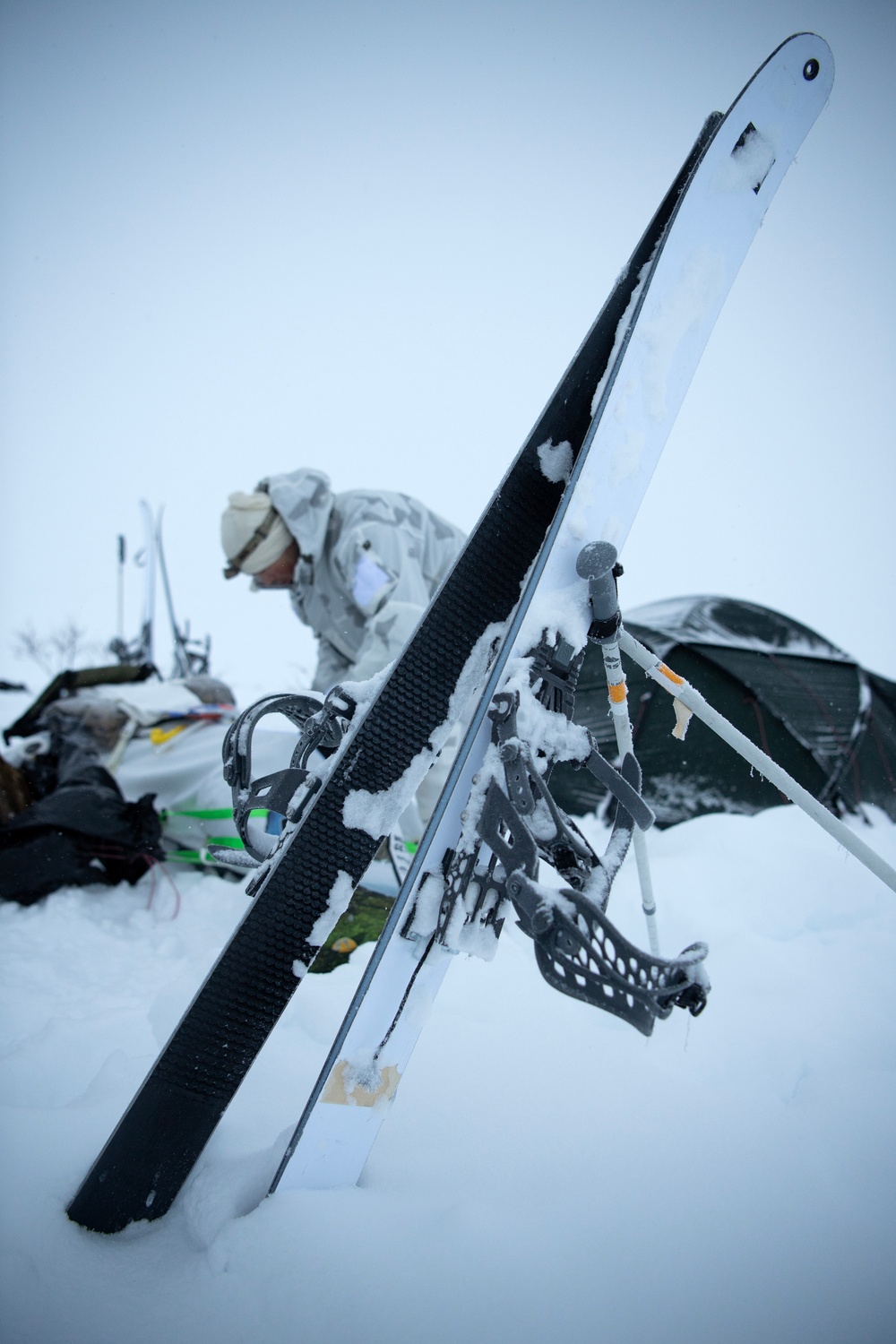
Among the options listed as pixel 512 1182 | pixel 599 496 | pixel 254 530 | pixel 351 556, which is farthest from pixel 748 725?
pixel 512 1182

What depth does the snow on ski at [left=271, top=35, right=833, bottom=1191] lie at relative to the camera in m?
0.97

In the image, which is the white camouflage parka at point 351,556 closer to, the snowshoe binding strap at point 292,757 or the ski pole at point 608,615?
the snowshoe binding strap at point 292,757

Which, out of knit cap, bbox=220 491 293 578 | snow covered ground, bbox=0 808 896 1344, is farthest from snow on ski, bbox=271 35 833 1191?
knit cap, bbox=220 491 293 578

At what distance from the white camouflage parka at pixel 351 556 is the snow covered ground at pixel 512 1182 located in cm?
168

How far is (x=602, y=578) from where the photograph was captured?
3.24 ft

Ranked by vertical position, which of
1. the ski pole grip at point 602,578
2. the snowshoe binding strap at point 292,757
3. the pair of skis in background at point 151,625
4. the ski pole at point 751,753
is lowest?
the pair of skis in background at point 151,625

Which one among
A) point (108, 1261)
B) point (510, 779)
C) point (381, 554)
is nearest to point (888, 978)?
point (510, 779)

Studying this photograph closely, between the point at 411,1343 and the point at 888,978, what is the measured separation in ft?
5.18

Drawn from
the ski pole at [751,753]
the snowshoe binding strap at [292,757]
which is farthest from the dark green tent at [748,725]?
the snowshoe binding strap at [292,757]

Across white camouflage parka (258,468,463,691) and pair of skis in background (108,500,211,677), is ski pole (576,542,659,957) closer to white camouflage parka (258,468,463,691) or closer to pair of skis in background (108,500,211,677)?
white camouflage parka (258,468,463,691)

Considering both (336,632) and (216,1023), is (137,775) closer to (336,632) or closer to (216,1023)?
(336,632)

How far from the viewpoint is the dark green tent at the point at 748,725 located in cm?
Result: 394

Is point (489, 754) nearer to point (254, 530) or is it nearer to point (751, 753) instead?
point (751, 753)

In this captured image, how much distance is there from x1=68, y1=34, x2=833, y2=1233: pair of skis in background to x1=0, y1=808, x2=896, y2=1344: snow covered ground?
90 millimetres
